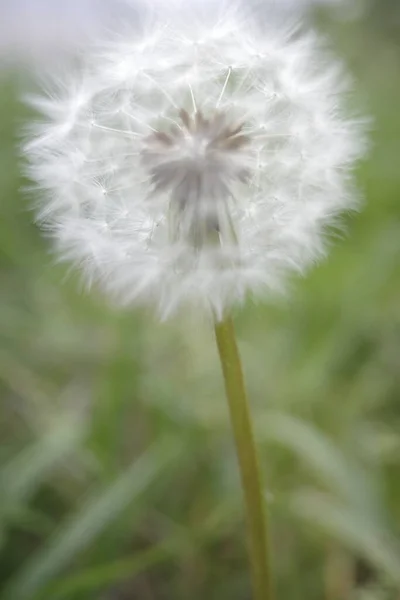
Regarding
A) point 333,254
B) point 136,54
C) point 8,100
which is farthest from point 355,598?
point 8,100

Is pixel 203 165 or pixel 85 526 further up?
pixel 203 165

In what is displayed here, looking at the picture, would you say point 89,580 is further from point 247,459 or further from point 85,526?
point 247,459

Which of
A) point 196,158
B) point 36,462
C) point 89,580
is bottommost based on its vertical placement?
point 89,580

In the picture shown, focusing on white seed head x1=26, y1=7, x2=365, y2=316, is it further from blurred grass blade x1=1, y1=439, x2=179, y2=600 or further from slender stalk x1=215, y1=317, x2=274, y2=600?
blurred grass blade x1=1, y1=439, x2=179, y2=600

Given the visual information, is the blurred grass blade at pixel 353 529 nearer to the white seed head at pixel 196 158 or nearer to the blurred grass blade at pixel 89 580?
the blurred grass blade at pixel 89 580

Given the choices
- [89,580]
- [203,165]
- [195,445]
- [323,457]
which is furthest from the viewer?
[195,445]

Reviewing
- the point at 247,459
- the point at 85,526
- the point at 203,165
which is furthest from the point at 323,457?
the point at 203,165
